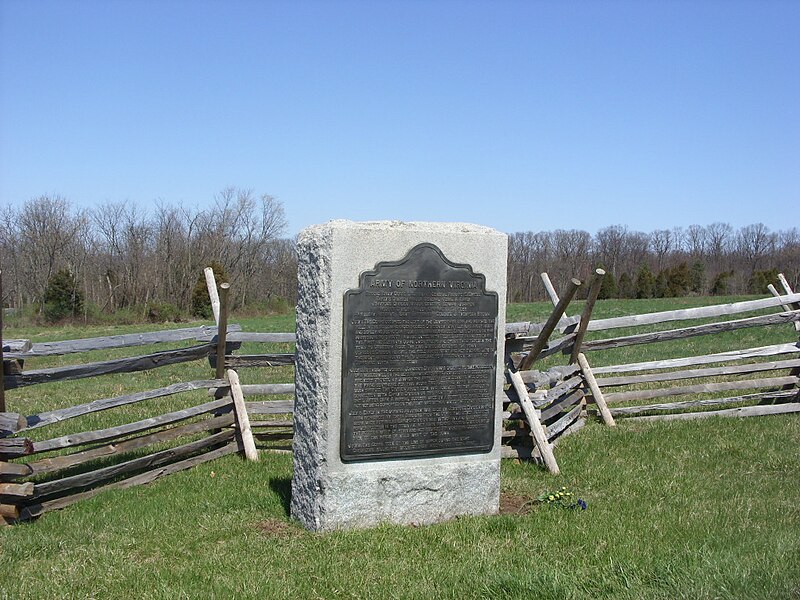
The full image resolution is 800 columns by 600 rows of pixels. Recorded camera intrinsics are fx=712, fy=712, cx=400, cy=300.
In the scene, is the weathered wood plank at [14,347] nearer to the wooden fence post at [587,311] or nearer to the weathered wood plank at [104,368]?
the weathered wood plank at [104,368]

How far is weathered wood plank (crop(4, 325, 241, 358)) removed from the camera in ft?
18.5

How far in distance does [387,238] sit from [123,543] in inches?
111

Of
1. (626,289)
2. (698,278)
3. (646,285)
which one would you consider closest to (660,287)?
(646,285)

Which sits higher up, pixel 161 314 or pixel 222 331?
pixel 222 331

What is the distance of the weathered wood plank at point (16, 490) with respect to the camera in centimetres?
532

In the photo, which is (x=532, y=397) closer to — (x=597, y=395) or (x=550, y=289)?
(x=597, y=395)

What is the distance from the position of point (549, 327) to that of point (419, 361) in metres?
2.04

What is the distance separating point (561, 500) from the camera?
575cm

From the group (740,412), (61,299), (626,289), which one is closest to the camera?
(740,412)

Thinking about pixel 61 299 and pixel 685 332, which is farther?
pixel 61 299

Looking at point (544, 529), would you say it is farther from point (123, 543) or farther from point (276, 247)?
point (276, 247)

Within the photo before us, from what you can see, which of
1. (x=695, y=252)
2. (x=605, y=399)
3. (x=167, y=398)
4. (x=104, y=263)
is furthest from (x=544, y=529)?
(x=695, y=252)

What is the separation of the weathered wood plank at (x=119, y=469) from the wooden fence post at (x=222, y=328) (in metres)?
0.71

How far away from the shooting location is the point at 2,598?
411cm
